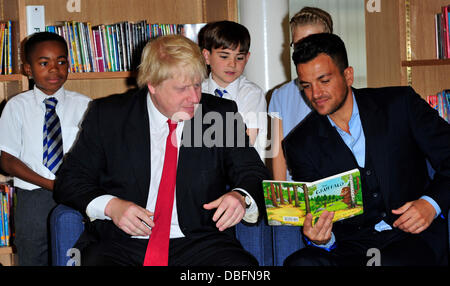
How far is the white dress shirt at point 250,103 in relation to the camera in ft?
9.55

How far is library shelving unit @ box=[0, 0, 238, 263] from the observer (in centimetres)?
328

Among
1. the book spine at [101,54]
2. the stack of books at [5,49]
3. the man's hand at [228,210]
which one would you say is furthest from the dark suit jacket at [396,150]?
the stack of books at [5,49]

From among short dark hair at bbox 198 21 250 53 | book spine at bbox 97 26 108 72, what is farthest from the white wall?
book spine at bbox 97 26 108 72

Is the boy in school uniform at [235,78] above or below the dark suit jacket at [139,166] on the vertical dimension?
above

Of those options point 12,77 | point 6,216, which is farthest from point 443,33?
point 6,216

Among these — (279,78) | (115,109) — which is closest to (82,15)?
(279,78)

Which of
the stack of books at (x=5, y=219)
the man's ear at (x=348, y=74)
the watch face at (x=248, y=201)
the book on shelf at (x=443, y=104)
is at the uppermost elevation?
the man's ear at (x=348, y=74)

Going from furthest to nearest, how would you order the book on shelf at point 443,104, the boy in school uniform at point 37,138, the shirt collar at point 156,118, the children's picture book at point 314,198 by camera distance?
the book on shelf at point 443,104
the boy in school uniform at point 37,138
the shirt collar at point 156,118
the children's picture book at point 314,198

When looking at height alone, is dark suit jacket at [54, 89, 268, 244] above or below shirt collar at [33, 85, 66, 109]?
below

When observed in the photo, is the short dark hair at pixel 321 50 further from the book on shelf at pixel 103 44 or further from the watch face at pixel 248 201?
the book on shelf at pixel 103 44

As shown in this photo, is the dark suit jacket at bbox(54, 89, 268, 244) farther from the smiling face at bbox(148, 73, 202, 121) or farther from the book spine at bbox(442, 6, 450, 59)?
the book spine at bbox(442, 6, 450, 59)

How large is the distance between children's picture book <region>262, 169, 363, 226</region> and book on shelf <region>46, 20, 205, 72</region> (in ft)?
6.09

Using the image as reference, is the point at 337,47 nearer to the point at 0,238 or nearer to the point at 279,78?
the point at 279,78

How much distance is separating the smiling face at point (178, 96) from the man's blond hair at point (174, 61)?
2 cm
